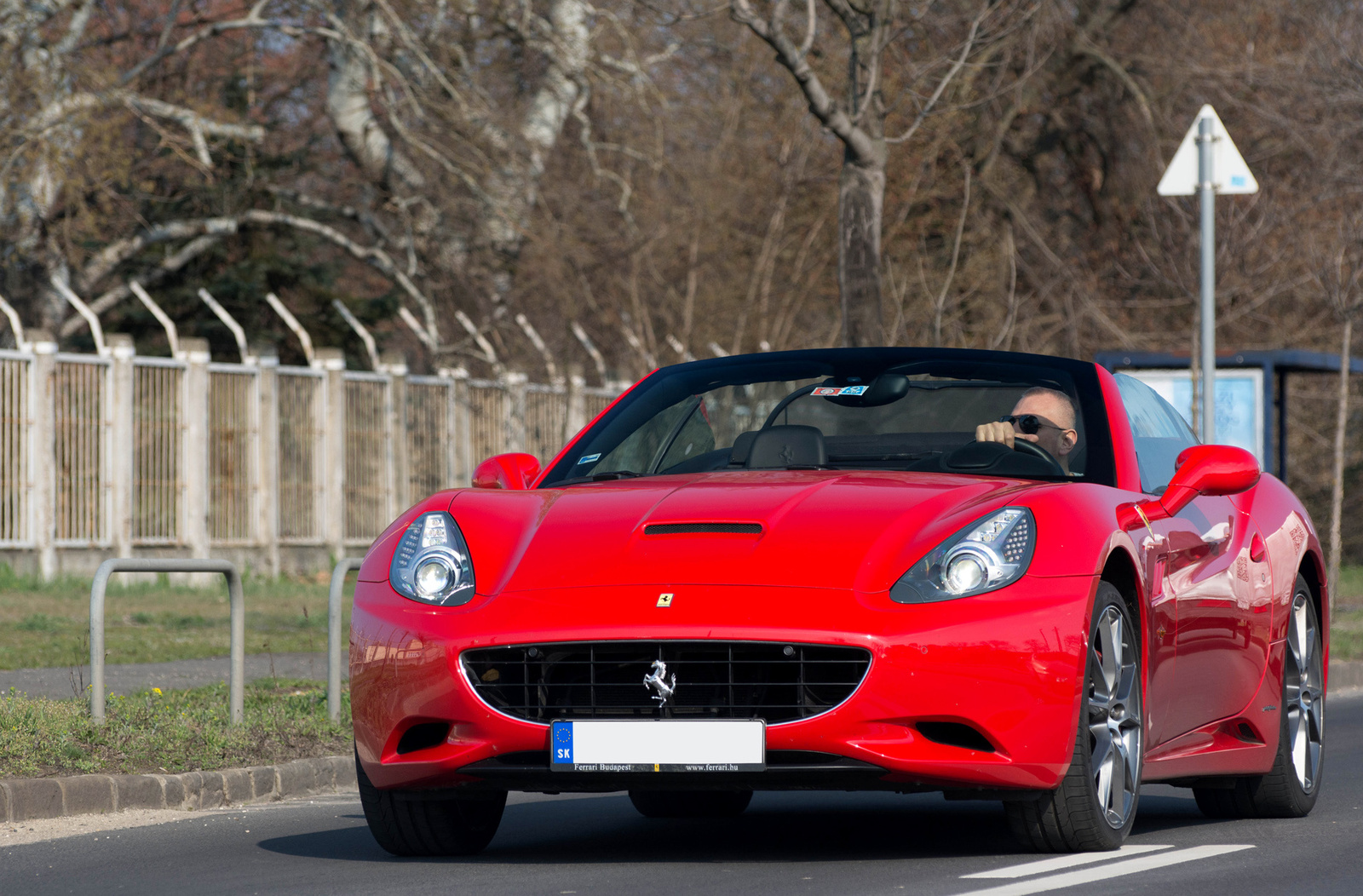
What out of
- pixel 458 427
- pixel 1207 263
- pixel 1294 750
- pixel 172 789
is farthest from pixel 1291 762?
pixel 458 427

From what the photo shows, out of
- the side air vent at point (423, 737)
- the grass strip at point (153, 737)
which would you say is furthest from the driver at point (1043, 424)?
the grass strip at point (153, 737)

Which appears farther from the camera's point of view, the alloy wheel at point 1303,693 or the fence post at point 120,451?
the fence post at point 120,451

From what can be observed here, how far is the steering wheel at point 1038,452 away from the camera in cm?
640

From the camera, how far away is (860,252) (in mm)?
15484

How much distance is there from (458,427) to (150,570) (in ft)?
49.6

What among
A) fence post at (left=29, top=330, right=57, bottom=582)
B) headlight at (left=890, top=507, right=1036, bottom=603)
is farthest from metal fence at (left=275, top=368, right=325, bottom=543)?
headlight at (left=890, top=507, right=1036, bottom=603)

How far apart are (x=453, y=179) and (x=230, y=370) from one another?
729cm

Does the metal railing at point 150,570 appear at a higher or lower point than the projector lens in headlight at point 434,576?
lower

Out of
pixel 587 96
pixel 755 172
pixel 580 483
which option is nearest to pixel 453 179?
pixel 587 96

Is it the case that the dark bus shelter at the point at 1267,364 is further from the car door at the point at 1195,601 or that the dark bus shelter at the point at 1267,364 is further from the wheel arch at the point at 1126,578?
the wheel arch at the point at 1126,578

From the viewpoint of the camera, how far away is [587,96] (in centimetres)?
2711

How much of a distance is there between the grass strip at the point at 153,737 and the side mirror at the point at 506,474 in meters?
2.29

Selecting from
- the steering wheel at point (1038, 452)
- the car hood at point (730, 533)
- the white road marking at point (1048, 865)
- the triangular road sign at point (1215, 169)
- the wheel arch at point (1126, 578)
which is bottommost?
the white road marking at point (1048, 865)

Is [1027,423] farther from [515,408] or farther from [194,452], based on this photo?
[515,408]
